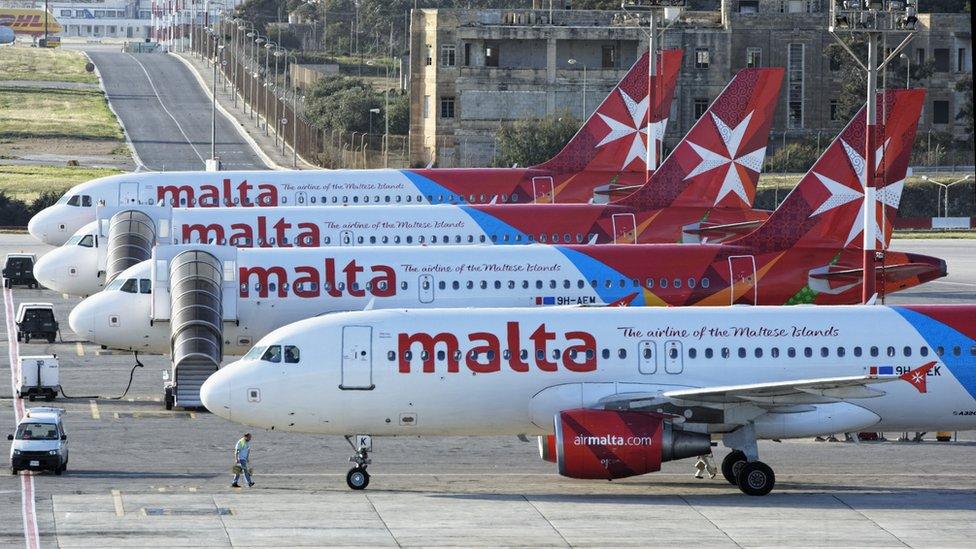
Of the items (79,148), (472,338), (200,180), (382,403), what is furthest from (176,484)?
(79,148)

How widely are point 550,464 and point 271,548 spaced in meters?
11.5

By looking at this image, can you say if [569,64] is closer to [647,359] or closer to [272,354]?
[647,359]

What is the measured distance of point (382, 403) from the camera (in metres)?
38.5

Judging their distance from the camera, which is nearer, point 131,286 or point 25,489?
point 25,489

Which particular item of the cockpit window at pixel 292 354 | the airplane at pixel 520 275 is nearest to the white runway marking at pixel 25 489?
the airplane at pixel 520 275

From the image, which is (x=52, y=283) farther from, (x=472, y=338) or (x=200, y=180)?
(x=472, y=338)

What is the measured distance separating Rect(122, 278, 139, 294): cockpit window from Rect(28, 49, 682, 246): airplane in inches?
683

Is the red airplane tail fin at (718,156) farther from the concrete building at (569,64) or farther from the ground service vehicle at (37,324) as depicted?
the concrete building at (569,64)

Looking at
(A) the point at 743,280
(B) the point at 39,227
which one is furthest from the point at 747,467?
(B) the point at 39,227

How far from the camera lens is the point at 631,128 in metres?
72.8

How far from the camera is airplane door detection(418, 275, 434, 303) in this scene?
50375 millimetres

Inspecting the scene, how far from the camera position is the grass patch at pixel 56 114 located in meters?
156

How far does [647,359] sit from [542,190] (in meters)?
32.0

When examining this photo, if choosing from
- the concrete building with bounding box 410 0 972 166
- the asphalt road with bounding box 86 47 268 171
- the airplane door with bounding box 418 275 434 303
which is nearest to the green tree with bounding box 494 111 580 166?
the concrete building with bounding box 410 0 972 166
